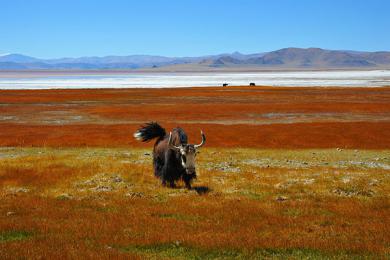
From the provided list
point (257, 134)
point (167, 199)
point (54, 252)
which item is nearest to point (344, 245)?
point (54, 252)

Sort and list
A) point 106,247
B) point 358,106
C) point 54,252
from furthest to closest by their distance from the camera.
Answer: point 358,106 < point 106,247 < point 54,252

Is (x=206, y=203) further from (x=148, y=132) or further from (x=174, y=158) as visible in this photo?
(x=148, y=132)

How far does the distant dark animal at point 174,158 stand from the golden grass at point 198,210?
1.59 ft

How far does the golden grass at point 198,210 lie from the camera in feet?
32.1

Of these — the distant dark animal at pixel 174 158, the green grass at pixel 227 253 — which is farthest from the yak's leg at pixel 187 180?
the green grass at pixel 227 253

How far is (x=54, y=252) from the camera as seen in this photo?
29.9ft

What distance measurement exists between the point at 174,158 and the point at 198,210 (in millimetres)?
3886

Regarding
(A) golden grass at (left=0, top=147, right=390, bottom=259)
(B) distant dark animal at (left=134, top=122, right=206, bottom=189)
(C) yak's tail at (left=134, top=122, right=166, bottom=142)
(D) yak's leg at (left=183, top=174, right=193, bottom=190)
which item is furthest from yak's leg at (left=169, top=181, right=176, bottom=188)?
(C) yak's tail at (left=134, top=122, right=166, bottom=142)

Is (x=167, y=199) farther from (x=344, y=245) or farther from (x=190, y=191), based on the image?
(x=344, y=245)

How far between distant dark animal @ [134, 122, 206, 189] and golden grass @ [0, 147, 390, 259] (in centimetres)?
49

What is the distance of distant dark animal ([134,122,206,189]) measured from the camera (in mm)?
15828

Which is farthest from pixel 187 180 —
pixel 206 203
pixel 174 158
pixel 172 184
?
pixel 206 203

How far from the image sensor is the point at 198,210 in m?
13.6

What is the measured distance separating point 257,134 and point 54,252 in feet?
102
